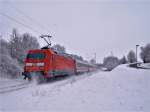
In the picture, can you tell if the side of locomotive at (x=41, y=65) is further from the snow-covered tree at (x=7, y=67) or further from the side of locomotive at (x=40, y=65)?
the snow-covered tree at (x=7, y=67)

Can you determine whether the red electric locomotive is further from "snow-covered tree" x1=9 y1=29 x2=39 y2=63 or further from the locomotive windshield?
"snow-covered tree" x1=9 y1=29 x2=39 y2=63

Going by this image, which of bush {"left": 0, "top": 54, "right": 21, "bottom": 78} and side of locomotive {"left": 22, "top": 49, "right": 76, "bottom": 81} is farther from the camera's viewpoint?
bush {"left": 0, "top": 54, "right": 21, "bottom": 78}

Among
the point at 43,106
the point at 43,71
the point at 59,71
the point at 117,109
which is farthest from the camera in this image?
the point at 59,71

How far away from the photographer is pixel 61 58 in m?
22.1

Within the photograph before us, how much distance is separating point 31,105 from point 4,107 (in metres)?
1.11

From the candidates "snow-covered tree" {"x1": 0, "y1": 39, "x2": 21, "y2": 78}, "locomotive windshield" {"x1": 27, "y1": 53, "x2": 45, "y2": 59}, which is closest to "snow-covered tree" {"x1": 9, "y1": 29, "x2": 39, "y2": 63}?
"snow-covered tree" {"x1": 0, "y1": 39, "x2": 21, "y2": 78}

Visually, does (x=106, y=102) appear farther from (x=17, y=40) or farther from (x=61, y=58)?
(x=17, y=40)

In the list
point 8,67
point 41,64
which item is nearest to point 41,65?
point 41,64

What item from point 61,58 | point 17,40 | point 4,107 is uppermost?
point 17,40

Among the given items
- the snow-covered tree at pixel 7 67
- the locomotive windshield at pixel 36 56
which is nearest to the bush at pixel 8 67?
the snow-covered tree at pixel 7 67

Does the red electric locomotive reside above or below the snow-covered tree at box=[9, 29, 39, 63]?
below

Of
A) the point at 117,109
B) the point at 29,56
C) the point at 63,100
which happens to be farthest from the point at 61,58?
the point at 117,109

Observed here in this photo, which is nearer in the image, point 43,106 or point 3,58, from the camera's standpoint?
point 43,106

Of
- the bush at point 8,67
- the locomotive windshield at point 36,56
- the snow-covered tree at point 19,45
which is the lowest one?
the bush at point 8,67
